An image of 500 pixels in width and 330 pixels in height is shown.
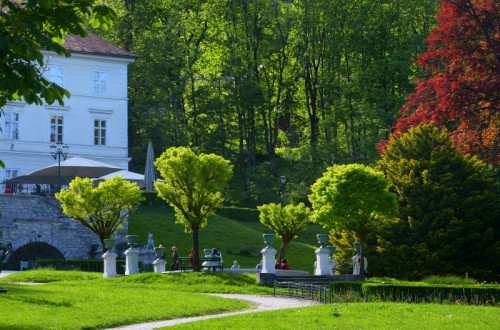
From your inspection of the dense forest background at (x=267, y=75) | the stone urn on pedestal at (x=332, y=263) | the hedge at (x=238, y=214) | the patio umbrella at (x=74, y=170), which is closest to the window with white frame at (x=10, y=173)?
the patio umbrella at (x=74, y=170)

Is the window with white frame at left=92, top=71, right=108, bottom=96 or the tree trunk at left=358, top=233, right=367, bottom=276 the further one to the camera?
the window with white frame at left=92, top=71, right=108, bottom=96

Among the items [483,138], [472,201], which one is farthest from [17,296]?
[483,138]

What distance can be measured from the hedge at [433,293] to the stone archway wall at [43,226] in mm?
18779

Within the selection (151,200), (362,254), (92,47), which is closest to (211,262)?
(362,254)

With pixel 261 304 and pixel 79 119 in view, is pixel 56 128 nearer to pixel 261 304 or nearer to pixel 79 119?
pixel 79 119

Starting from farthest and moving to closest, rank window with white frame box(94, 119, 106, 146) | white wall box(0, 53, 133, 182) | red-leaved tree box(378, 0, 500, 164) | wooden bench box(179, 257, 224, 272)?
window with white frame box(94, 119, 106, 146)
white wall box(0, 53, 133, 182)
red-leaved tree box(378, 0, 500, 164)
wooden bench box(179, 257, 224, 272)

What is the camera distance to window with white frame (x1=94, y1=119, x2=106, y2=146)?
48094 mm

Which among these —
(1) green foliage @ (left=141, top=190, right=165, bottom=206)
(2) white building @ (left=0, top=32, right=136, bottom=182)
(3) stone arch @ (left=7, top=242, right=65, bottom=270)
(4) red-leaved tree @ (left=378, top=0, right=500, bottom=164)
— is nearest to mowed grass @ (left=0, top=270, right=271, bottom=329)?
(3) stone arch @ (left=7, top=242, right=65, bottom=270)

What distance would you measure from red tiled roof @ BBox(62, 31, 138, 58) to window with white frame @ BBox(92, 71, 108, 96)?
143cm

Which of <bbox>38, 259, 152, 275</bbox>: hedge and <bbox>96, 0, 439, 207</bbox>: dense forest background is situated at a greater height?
<bbox>96, 0, 439, 207</bbox>: dense forest background

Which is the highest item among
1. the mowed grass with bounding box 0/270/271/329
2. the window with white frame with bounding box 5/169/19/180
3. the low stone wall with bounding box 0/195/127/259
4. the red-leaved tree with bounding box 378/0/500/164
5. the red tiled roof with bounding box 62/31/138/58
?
the red tiled roof with bounding box 62/31/138/58

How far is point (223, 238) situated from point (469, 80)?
53.9 ft

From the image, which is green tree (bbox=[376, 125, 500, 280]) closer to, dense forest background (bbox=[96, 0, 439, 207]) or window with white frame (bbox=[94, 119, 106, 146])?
dense forest background (bbox=[96, 0, 439, 207])

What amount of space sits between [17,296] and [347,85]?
32.9 m
